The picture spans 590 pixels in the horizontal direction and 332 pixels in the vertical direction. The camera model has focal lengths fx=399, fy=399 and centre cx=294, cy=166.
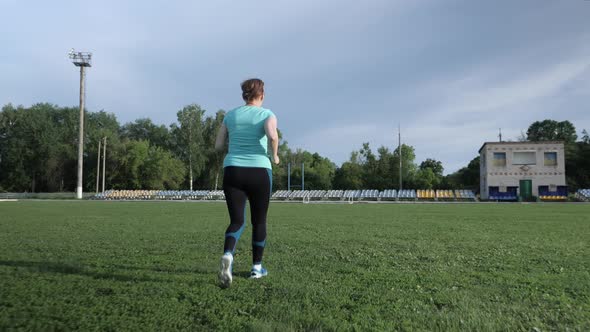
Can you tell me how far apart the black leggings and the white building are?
42447 mm

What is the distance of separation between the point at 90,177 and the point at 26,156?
35.7 ft

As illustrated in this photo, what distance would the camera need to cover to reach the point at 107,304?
297cm

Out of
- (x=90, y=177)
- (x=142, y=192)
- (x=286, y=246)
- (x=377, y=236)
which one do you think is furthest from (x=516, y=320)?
(x=90, y=177)

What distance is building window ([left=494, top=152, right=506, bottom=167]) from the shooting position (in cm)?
4169

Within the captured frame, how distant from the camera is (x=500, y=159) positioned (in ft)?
137

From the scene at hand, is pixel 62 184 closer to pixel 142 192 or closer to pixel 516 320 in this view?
pixel 142 192

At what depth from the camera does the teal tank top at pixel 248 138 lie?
3844mm

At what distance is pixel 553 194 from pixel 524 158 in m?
4.45

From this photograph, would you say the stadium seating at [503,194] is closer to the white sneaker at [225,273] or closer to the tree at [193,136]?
the tree at [193,136]

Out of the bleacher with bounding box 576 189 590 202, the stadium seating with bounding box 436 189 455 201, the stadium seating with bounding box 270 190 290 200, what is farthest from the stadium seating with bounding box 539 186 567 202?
the stadium seating with bounding box 270 190 290 200

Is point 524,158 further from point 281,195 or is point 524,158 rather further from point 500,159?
point 281,195

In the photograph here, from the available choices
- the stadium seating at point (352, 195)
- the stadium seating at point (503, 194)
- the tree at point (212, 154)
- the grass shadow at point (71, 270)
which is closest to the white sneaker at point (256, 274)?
the grass shadow at point (71, 270)

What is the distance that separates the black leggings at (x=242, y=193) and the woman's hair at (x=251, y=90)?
0.76m

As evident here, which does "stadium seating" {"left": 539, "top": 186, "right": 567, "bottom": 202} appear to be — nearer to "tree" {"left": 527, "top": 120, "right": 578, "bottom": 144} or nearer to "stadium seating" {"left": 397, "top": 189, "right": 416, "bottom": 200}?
"stadium seating" {"left": 397, "top": 189, "right": 416, "bottom": 200}
